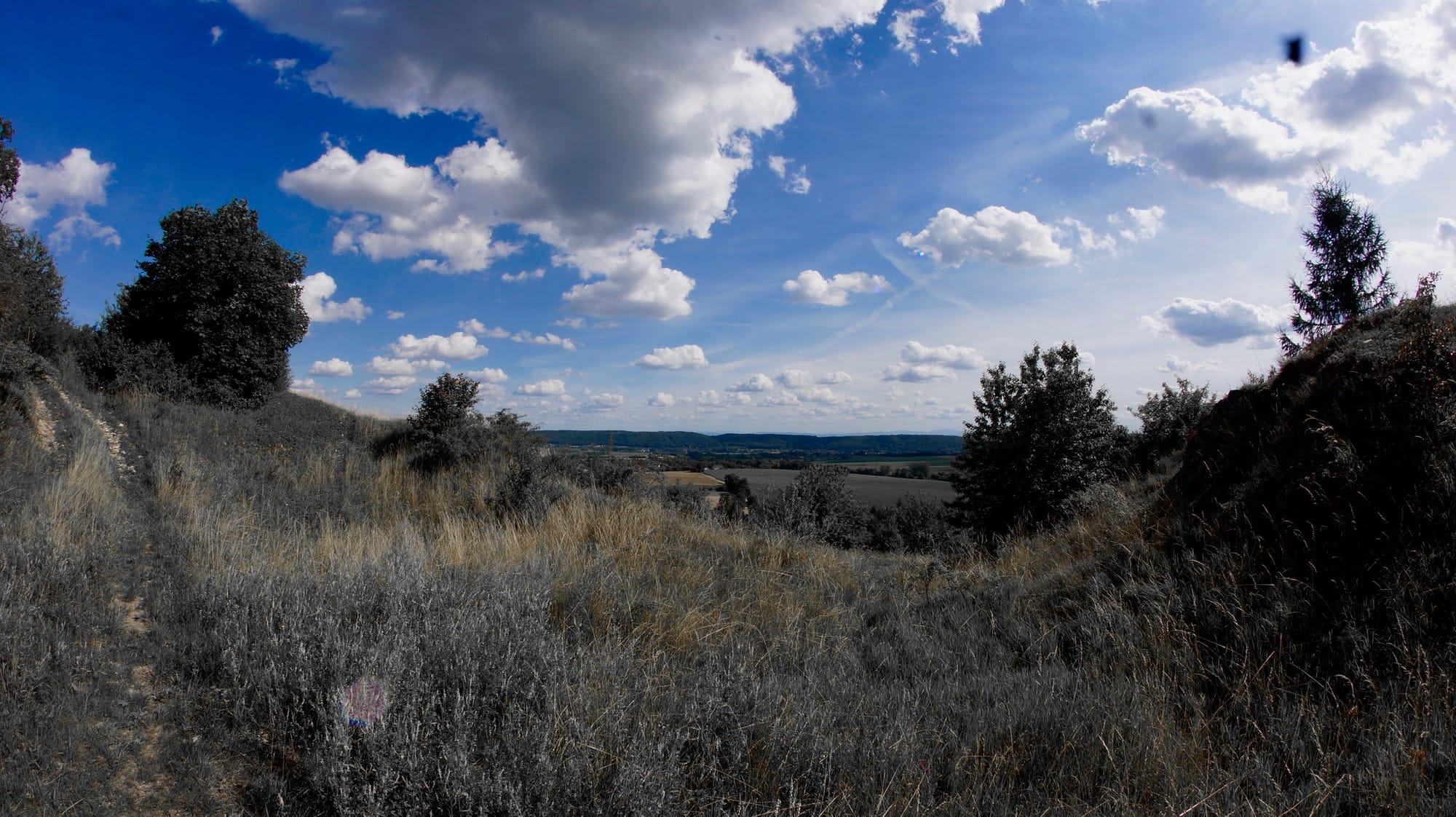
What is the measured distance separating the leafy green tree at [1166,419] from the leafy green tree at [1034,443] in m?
1.47

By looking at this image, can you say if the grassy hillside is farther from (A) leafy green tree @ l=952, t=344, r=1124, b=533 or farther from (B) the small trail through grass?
(A) leafy green tree @ l=952, t=344, r=1124, b=533

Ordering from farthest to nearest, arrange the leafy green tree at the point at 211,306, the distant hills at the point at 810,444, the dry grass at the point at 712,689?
1. the distant hills at the point at 810,444
2. the leafy green tree at the point at 211,306
3. the dry grass at the point at 712,689

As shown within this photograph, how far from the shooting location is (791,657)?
4.48 metres

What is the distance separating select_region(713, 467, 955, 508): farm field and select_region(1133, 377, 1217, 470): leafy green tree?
16.6 metres

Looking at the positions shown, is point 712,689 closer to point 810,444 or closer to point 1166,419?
point 1166,419

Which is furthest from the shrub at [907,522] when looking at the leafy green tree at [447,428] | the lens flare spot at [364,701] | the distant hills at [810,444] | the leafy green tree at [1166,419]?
the distant hills at [810,444]

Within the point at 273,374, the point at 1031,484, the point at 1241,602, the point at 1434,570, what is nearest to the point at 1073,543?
the point at 1241,602

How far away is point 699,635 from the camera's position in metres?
4.76

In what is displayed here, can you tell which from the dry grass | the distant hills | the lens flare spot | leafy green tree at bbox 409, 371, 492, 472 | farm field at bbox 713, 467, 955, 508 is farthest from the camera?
the distant hills

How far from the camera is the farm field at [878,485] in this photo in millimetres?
40984

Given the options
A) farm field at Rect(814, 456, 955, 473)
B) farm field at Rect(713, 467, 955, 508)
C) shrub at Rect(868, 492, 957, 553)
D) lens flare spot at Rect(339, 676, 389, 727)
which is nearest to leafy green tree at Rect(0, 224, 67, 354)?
lens flare spot at Rect(339, 676, 389, 727)

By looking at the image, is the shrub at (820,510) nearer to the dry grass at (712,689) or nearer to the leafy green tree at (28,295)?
the dry grass at (712,689)

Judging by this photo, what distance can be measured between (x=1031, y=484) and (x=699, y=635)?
2123 centimetres

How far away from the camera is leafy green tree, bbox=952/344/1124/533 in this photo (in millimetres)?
22141
